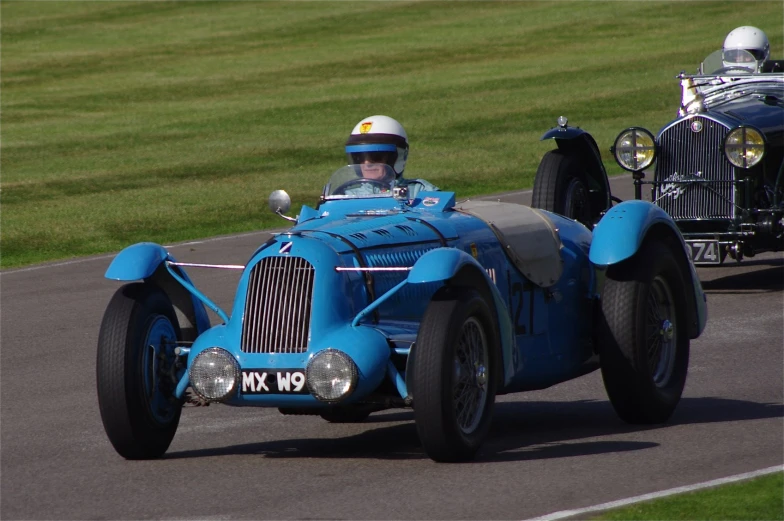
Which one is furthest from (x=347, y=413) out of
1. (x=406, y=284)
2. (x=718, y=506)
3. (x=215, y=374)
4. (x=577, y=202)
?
(x=577, y=202)

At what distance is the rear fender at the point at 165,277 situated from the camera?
25.4 feet

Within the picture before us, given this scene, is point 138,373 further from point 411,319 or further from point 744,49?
point 744,49

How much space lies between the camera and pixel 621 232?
830 centimetres

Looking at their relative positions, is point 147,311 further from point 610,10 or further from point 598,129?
point 610,10

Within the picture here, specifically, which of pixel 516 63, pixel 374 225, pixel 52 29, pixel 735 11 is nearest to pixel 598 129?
pixel 516 63

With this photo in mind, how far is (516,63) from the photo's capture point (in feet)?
128

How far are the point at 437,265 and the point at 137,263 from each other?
1.71 meters

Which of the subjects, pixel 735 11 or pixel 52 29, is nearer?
pixel 735 11

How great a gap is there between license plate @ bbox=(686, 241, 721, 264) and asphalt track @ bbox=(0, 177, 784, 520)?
206cm

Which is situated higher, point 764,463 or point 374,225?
point 374,225

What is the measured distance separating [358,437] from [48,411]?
7.25 feet

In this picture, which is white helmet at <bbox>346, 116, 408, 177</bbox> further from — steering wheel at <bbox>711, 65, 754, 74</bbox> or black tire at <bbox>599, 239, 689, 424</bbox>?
steering wheel at <bbox>711, 65, 754, 74</bbox>

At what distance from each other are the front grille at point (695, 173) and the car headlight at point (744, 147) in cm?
14

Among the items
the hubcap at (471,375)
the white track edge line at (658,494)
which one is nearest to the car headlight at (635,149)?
the hubcap at (471,375)
